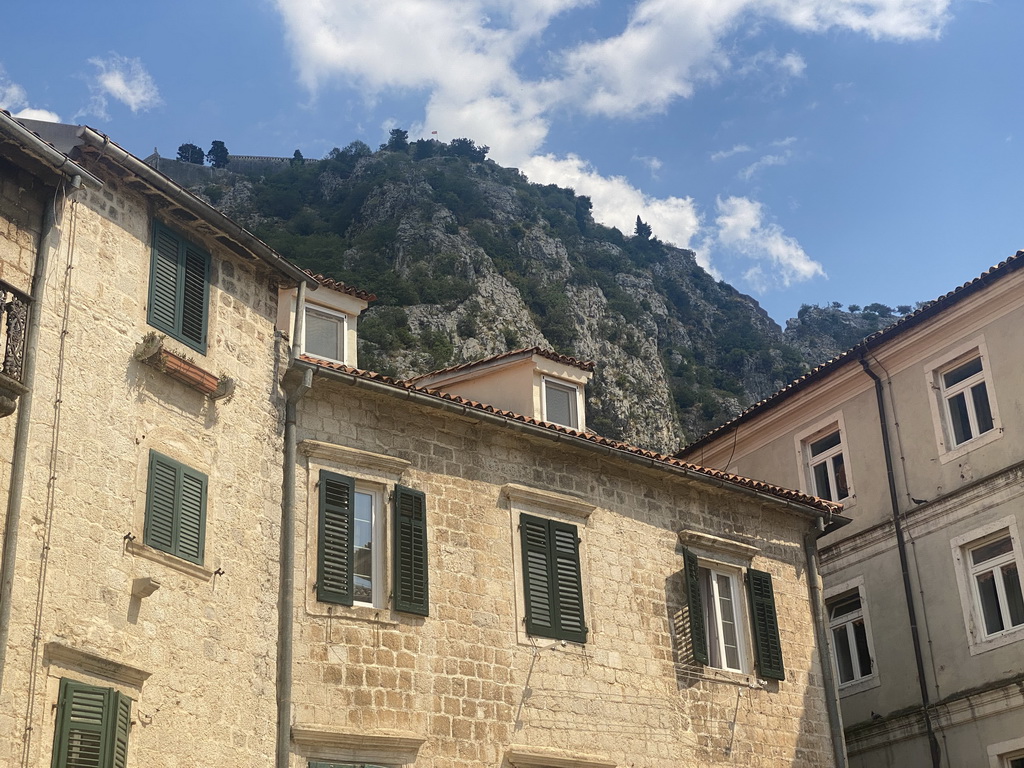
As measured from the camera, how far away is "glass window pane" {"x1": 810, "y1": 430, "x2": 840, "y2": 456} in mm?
27766

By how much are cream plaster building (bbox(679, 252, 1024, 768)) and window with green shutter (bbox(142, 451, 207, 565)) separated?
15.0m

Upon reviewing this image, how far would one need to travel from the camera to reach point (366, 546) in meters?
17.0

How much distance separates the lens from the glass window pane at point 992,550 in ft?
77.0

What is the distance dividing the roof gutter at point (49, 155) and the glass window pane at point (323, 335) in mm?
5260

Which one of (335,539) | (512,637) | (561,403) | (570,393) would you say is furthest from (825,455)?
(335,539)

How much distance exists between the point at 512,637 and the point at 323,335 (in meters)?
5.46

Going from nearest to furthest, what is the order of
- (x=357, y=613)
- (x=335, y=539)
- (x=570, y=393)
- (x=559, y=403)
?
(x=357, y=613), (x=335, y=539), (x=559, y=403), (x=570, y=393)

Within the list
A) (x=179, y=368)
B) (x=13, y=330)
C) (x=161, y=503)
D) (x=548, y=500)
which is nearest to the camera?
(x=13, y=330)

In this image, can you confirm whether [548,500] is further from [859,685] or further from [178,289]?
[859,685]

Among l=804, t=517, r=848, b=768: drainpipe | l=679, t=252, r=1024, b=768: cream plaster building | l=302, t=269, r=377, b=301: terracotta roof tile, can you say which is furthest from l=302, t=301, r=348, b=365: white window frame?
l=679, t=252, r=1024, b=768: cream plaster building

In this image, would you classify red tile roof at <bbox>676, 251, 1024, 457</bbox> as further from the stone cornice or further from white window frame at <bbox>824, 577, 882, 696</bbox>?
the stone cornice

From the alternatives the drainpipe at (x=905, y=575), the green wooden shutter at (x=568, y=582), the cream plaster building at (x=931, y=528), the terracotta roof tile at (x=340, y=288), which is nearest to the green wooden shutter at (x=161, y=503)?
the terracotta roof tile at (x=340, y=288)

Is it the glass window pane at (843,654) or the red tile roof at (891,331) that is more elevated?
the red tile roof at (891,331)

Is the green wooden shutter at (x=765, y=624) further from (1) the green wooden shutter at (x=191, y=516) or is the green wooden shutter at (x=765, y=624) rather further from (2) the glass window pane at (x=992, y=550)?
(1) the green wooden shutter at (x=191, y=516)
